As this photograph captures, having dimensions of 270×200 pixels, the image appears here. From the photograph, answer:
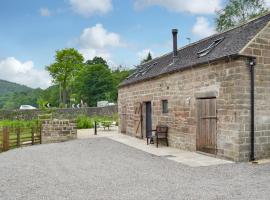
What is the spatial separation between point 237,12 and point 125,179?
97.1 feet

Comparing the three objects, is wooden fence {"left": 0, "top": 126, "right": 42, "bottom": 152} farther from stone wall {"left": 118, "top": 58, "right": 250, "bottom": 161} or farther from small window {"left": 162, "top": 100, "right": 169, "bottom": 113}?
small window {"left": 162, "top": 100, "right": 169, "bottom": 113}

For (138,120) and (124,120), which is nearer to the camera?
(138,120)

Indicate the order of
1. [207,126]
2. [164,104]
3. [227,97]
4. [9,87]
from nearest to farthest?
1. [227,97]
2. [207,126]
3. [164,104]
4. [9,87]

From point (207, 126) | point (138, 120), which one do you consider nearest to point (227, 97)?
point (207, 126)

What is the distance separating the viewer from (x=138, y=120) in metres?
18.3

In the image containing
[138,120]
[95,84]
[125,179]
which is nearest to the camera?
[125,179]

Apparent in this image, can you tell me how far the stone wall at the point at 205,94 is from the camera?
996cm

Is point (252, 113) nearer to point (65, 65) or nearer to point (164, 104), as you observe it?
point (164, 104)

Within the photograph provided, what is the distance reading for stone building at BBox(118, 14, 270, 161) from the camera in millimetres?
9992

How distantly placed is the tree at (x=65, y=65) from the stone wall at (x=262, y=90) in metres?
45.6

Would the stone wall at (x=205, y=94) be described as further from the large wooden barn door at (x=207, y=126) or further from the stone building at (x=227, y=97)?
the large wooden barn door at (x=207, y=126)

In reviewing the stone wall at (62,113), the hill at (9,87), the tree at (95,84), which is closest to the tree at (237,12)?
the stone wall at (62,113)

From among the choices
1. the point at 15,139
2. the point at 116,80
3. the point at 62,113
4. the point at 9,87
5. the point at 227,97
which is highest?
the point at 9,87

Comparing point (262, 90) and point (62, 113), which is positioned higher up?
point (262, 90)
